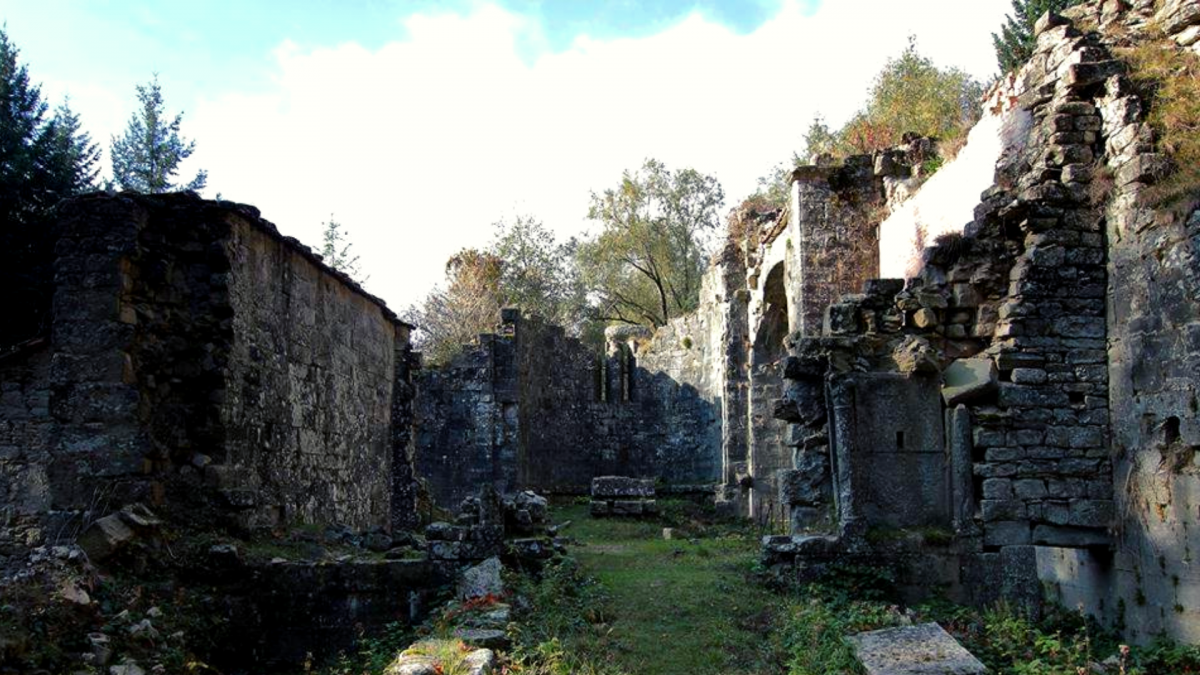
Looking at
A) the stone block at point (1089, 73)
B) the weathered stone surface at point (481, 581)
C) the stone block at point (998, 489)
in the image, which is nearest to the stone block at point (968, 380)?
the stone block at point (998, 489)

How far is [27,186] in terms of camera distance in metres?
22.3

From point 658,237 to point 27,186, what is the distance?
21946mm

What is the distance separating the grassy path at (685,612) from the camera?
313 inches

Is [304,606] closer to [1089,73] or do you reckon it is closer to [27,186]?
[1089,73]

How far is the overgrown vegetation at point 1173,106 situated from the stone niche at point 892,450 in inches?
109

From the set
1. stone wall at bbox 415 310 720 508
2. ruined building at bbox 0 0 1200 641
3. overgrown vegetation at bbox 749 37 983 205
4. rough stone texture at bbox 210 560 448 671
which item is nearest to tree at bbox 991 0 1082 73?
overgrown vegetation at bbox 749 37 983 205

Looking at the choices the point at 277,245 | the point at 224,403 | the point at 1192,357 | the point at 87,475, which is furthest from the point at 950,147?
the point at 87,475

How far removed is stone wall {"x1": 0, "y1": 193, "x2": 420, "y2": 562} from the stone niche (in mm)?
5927

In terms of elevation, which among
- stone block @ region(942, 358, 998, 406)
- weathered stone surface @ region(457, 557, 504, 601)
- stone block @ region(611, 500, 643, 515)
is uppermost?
stone block @ region(942, 358, 998, 406)

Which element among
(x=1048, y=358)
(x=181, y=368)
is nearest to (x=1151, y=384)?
(x=1048, y=358)

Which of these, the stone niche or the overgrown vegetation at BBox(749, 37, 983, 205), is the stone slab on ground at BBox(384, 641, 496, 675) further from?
the overgrown vegetation at BBox(749, 37, 983, 205)

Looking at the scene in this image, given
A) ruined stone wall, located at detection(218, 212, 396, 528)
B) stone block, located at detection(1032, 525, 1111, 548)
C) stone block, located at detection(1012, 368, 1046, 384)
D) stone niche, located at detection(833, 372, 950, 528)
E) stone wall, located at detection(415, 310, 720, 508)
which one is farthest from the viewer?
stone wall, located at detection(415, 310, 720, 508)

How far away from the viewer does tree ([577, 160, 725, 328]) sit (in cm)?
3875

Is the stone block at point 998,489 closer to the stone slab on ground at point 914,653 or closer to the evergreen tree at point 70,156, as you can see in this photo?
the stone slab on ground at point 914,653
